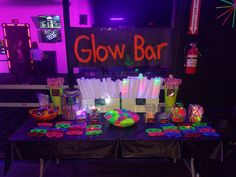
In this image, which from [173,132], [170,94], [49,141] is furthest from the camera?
[170,94]

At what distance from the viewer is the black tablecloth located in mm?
1853

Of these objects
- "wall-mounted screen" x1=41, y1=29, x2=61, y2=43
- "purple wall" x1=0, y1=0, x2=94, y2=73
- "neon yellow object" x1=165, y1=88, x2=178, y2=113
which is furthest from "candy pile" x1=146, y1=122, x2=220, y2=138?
"wall-mounted screen" x1=41, y1=29, x2=61, y2=43

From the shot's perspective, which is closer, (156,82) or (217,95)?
(156,82)

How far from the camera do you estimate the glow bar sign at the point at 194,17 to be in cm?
261

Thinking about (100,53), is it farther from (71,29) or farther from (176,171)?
(176,171)

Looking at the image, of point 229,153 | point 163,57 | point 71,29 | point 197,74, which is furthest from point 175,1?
point 229,153

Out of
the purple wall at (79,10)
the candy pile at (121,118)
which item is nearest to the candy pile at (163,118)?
the candy pile at (121,118)

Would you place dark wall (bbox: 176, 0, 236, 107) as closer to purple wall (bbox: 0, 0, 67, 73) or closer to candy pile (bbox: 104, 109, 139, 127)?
candy pile (bbox: 104, 109, 139, 127)

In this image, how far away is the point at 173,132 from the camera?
1.98 metres

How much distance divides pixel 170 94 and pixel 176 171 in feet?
3.44

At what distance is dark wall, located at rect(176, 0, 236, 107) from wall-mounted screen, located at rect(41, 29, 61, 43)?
245 inches

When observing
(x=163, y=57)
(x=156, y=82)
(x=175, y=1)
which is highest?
(x=175, y=1)

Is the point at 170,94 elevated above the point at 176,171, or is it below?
above

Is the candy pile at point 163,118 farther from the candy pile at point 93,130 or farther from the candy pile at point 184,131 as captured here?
the candy pile at point 93,130
